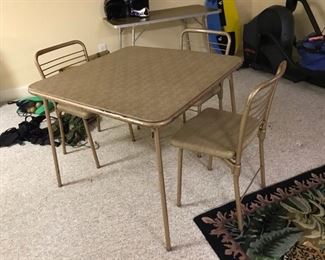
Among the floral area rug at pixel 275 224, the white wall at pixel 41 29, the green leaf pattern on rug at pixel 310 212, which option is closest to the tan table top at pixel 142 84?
the floral area rug at pixel 275 224

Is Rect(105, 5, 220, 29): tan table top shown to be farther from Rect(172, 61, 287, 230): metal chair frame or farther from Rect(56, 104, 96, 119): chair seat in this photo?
Result: Rect(172, 61, 287, 230): metal chair frame

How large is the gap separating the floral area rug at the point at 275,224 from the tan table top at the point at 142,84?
0.72 m

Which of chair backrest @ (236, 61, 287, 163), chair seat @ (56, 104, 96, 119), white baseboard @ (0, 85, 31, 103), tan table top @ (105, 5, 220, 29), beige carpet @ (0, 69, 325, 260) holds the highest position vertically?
tan table top @ (105, 5, 220, 29)

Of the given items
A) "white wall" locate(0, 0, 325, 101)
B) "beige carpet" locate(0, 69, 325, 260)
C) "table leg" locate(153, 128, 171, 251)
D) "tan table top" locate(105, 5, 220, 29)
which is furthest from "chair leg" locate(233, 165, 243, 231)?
"white wall" locate(0, 0, 325, 101)

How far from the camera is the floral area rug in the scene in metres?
1.61

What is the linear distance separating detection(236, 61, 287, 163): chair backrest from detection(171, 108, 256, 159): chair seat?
4 cm

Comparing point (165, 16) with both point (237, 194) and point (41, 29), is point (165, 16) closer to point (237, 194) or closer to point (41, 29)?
point (41, 29)

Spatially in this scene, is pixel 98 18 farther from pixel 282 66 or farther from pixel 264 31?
pixel 282 66

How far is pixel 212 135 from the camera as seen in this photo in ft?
5.61

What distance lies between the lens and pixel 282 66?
5.06ft

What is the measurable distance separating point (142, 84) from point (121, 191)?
77 centimetres

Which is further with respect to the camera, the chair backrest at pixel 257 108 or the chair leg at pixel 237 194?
the chair leg at pixel 237 194

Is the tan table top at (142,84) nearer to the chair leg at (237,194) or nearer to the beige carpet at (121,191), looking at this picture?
the chair leg at (237,194)

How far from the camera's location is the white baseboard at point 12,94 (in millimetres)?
3646
